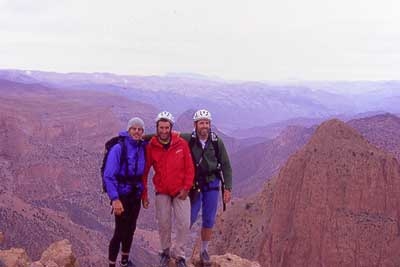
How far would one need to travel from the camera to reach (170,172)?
365 inches

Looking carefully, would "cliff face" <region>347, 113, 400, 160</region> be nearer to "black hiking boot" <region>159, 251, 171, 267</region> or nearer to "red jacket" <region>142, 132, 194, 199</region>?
"black hiking boot" <region>159, 251, 171, 267</region>

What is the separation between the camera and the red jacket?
9.26 meters

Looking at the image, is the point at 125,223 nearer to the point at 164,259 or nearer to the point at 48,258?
the point at 164,259

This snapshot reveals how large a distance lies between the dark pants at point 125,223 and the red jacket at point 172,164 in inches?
20.6

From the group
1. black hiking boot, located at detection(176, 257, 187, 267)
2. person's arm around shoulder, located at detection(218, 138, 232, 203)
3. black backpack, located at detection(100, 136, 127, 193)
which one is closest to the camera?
black backpack, located at detection(100, 136, 127, 193)

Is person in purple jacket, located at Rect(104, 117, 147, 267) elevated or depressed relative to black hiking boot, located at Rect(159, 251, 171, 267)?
elevated

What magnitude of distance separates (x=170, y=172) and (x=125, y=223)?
49.0 inches

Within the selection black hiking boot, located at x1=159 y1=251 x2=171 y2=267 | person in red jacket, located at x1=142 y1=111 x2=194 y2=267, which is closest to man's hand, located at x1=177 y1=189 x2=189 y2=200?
person in red jacket, located at x1=142 y1=111 x2=194 y2=267

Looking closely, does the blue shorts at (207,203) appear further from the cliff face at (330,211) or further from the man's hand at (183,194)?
the cliff face at (330,211)

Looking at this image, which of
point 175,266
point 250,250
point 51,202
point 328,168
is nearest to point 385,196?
point 328,168

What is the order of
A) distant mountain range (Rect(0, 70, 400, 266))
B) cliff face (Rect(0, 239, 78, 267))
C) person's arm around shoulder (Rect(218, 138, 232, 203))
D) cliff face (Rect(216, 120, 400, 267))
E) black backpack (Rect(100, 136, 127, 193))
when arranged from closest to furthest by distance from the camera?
black backpack (Rect(100, 136, 127, 193)) < person's arm around shoulder (Rect(218, 138, 232, 203)) < cliff face (Rect(0, 239, 78, 267)) < cliff face (Rect(216, 120, 400, 267)) < distant mountain range (Rect(0, 70, 400, 266))

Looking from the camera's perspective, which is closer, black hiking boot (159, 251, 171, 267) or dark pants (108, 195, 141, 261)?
dark pants (108, 195, 141, 261)

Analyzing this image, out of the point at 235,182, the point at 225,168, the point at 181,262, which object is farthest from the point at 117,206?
the point at 235,182

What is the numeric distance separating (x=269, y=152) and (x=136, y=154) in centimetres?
9884
